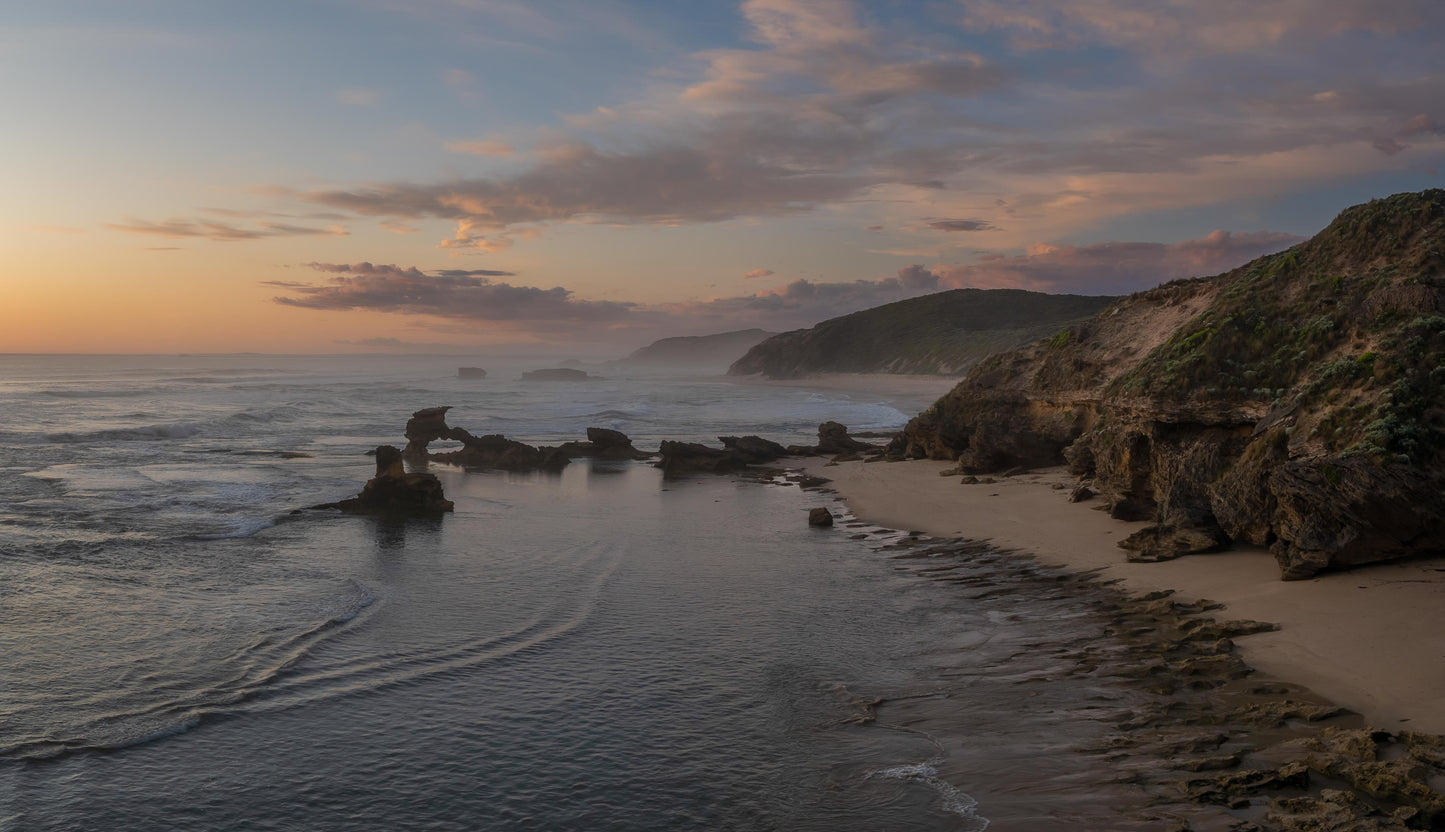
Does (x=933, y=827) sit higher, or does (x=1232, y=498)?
(x=1232, y=498)

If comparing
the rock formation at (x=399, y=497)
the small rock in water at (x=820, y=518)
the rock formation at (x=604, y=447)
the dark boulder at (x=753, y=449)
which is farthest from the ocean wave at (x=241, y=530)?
the dark boulder at (x=753, y=449)

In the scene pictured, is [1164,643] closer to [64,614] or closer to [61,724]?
[61,724]

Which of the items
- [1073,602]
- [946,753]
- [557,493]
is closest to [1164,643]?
[1073,602]

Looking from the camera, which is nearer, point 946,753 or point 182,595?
point 946,753

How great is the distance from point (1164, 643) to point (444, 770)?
7.48 metres

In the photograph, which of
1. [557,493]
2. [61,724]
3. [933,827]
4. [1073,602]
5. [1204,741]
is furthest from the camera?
[557,493]

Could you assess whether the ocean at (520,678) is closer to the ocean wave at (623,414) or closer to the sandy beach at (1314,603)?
the sandy beach at (1314,603)

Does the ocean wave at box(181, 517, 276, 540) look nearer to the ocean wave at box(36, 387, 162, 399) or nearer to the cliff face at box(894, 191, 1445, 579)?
the cliff face at box(894, 191, 1445, 579)

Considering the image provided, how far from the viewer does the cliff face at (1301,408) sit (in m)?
10.5

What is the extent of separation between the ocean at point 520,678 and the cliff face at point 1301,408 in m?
2.84

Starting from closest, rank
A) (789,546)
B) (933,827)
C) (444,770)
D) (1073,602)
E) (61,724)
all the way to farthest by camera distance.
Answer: (933,827), (444,770), (61,724), (1073,602), (789,546)

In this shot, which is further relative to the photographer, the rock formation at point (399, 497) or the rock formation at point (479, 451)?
the rock formation at point (479, 451)

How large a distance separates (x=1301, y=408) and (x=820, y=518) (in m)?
9.36

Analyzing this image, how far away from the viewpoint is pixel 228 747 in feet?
26.6
